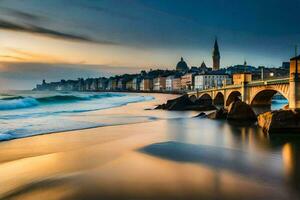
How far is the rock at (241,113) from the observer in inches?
1535

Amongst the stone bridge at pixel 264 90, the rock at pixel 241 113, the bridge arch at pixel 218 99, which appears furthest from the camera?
the bridge arch at pixel 218 99

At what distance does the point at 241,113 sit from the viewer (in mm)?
39438

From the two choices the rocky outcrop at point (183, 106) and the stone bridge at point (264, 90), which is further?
the rocky outcrop at point (183, 106)

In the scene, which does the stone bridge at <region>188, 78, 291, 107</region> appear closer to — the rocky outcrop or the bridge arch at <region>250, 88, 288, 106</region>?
the bridge arch at <region>250, 88, 288, 106</region>

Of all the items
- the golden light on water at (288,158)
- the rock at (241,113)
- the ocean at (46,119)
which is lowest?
the golden light on water at (288,158)

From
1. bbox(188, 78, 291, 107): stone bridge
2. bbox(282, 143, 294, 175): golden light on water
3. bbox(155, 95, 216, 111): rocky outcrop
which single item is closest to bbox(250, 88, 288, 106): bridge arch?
bbox(188, 78, 291, 107): stone bridge

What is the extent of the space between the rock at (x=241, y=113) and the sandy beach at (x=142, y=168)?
42.7 feet

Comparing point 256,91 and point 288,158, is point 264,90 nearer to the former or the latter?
point 256,91

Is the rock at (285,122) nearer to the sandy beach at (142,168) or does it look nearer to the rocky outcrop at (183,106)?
the sandy beach at (142,168)

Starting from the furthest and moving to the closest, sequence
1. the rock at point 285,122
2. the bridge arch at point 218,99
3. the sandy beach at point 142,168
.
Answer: the bridge arch at point 218,99
the rock at point 285,122
the sandy beach at point 142,168

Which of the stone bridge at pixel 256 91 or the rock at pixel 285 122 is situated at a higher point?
the stone bridge at pixel 256 91

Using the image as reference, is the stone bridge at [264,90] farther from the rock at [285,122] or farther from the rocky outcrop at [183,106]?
the rock at [285,122]

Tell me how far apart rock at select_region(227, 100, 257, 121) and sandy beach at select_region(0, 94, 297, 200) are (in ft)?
42.7

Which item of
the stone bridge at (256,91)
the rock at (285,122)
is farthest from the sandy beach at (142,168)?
the stone bridge at (256,91)
